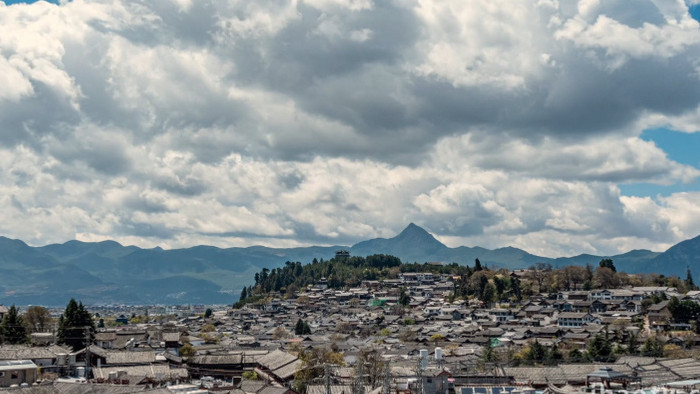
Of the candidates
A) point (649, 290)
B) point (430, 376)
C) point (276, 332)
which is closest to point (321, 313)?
point (276, 332)

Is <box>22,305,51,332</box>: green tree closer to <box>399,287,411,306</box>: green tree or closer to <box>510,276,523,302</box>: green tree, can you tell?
<box>399,287,411,306</box>: green tree

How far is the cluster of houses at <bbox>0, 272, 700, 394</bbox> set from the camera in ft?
169

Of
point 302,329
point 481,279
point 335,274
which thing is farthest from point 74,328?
point 335,274

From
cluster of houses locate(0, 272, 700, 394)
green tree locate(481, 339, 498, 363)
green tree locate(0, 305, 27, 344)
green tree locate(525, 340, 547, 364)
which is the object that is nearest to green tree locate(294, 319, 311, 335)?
cluster of houses locate(0, 272, 700, 394)

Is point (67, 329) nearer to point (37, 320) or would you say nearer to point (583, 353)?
point (37, 320)

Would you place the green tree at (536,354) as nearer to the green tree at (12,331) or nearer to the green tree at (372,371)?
the green tree at (372,371)

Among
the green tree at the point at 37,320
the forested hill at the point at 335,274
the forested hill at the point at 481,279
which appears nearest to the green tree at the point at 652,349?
the forested hill at the point at 481,279

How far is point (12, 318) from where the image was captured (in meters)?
64.9

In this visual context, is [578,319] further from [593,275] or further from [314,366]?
[314,366]

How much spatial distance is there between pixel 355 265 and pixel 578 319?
104014 mm

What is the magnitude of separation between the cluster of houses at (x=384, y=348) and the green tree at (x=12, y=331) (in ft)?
4.93

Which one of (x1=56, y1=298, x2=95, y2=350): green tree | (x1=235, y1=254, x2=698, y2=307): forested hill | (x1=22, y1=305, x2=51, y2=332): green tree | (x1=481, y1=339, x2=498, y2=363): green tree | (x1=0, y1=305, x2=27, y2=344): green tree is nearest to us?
(x1=0, y1=305, x2=27, y2=344): green tree

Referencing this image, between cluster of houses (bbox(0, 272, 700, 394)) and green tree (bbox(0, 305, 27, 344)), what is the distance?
1.50 metres

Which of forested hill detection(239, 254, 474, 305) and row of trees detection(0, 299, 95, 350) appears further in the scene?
forested hill detection(239, 254, 474, 305)
